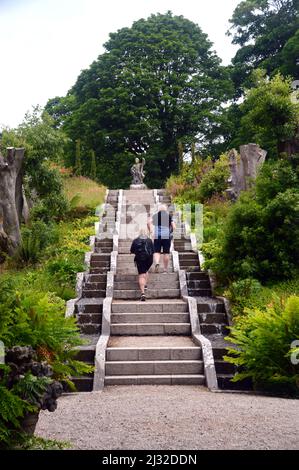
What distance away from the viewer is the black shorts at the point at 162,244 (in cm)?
1401

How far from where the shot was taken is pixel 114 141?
118ft

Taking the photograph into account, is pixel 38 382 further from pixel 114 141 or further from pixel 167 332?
pixel 114 141

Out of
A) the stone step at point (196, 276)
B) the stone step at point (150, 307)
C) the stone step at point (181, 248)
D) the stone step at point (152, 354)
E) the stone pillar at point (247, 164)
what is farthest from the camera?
the stone pillar at point (247, 164)

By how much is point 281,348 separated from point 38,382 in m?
4.24

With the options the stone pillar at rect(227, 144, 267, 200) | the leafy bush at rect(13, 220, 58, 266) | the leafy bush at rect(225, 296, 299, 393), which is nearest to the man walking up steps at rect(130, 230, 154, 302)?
the leafy bush at rect(13, 220, 58, 266)

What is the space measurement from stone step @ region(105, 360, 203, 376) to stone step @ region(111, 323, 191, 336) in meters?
1.55

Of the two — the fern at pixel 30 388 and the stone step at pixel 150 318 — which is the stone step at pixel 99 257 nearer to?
the stone step at pixel 150 318

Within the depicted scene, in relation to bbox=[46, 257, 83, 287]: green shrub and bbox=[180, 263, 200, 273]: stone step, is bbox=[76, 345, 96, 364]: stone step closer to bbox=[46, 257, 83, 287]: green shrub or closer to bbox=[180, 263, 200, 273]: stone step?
bbox=[46, 257, 83, 287]: green shrub

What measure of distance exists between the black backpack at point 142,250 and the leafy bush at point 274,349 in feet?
14.7

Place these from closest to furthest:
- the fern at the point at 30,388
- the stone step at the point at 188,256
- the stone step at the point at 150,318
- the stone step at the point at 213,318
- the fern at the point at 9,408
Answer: the fern at the point at 9,408, the fern at the point at 30,388, the stone step at the point at 150,318, the stone step at the point at 213,318, the stone step at the point at 188,256

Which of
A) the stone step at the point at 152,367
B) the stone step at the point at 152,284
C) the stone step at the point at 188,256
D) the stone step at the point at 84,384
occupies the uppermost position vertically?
the stone step at the point at 188,256

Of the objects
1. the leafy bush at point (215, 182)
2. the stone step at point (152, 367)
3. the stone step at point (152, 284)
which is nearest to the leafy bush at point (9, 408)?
the stone step at point (152, 367)

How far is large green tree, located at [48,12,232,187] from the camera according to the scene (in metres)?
35.3
